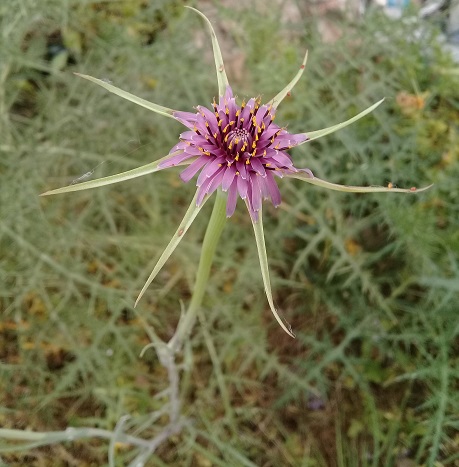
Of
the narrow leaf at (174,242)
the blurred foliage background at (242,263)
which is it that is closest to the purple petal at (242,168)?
the narrow leaf at (174,242)

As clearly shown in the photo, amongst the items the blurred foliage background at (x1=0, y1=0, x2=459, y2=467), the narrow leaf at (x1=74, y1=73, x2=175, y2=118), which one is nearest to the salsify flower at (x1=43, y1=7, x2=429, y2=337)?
the narrow leaf at (x1=74, y1=73, x2=175, y2=118)

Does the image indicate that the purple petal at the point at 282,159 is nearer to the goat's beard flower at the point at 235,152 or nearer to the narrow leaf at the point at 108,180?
the goat's beard flower at the point at 235,152

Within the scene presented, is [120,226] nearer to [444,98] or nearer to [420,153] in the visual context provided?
[420,153]

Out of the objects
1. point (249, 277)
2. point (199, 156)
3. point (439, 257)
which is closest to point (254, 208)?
point (199, 156)

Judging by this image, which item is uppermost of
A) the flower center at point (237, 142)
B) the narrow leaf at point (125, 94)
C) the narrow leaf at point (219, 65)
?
the narrow leaf at point (219, 65)

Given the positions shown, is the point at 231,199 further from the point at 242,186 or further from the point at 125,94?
the point at 125,94

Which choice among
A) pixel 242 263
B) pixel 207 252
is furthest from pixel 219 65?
pixel 242 263
